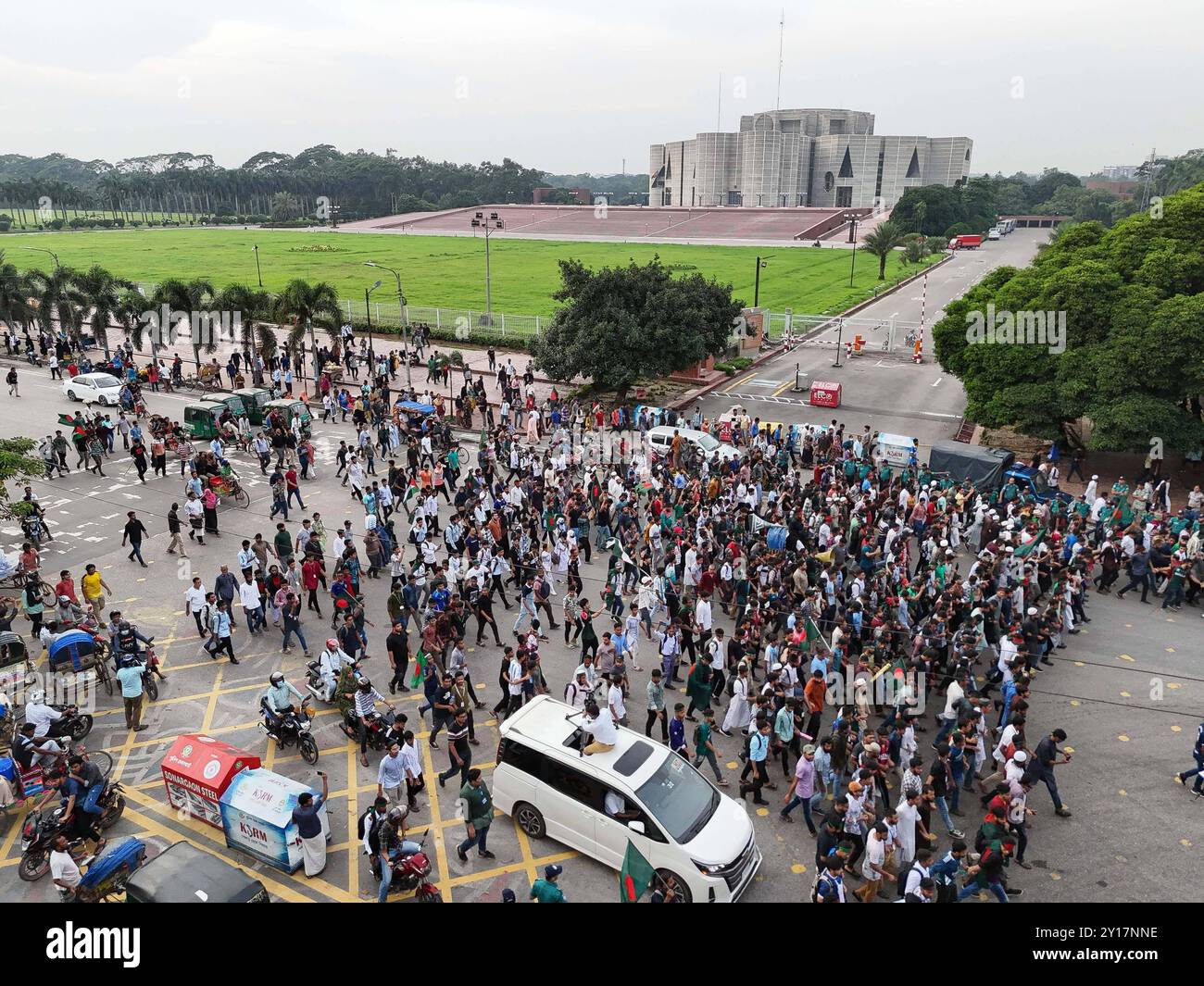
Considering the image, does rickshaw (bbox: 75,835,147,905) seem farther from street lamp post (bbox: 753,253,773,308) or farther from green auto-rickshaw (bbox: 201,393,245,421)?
street lamp post (bbox: 753,253,773,308)

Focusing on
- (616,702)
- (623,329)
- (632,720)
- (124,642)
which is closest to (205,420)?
(623,329)

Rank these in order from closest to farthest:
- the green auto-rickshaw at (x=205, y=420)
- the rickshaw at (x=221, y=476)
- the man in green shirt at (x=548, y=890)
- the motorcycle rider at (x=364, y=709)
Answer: the man in green shirt at (x=548, y=890) → the motorcycle rider at (x=364, y=709) → the rickshaw at (x=221, y=476) → the green auto-rickshaw at (x=205, y=420)

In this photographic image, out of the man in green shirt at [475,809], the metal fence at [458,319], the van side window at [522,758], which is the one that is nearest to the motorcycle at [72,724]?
the man in green shirt at [475,809]

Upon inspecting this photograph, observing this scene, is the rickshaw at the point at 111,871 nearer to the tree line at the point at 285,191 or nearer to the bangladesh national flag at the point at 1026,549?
the bangladesh national flag at the point at 1026,549

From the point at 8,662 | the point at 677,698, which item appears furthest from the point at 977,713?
the point at 8,662
